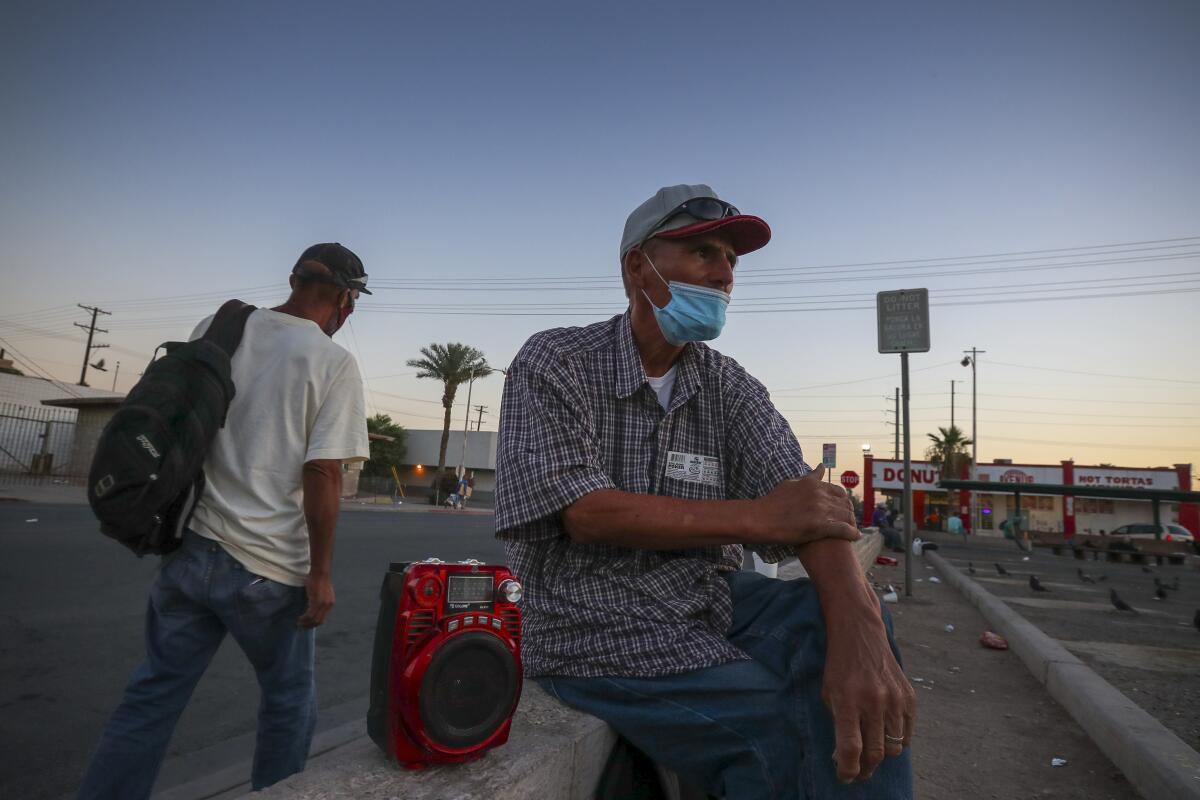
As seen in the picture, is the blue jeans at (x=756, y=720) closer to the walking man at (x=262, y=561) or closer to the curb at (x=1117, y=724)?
the walking man at (x=262, y=561)

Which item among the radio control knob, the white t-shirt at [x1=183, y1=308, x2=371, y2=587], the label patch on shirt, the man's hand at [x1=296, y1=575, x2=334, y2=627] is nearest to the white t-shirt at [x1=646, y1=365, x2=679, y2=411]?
the label patch on shirt

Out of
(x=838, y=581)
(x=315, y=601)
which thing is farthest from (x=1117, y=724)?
(x=315, y=601)

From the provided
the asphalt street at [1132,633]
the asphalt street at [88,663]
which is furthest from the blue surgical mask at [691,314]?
the asphalt street at [1132,633]

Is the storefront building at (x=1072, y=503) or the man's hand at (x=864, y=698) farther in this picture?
the storefront building at (x=1072, y=503)

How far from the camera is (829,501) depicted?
1.56 m

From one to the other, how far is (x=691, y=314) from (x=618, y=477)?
549mm

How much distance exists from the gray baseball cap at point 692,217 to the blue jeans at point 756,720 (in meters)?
1.04

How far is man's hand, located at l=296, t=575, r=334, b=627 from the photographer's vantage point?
2057mm

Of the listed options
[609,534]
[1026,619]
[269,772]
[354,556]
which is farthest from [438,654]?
[354,556]

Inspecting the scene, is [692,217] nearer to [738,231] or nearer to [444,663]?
[738,231]

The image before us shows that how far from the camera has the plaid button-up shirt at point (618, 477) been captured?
4.92 ft

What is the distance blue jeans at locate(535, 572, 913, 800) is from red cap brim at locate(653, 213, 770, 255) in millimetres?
1034

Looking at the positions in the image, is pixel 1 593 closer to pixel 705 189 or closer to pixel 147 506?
pixel 147 506

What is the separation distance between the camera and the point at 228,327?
2.13 metres
